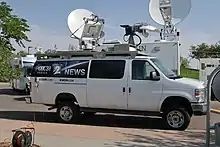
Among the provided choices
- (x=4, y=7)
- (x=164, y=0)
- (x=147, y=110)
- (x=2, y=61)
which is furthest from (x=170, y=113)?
(x=4, y=7)

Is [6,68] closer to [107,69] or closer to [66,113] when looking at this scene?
[107,69]

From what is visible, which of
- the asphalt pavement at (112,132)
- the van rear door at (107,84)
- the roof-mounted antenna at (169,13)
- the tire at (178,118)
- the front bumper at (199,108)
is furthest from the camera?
the roof-mounted antenna at (169,13)

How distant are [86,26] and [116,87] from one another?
5012 mm

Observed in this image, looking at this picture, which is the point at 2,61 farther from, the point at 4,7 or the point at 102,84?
the point at 4,7

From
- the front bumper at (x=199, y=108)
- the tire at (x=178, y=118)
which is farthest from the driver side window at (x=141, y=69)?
the front bumper at (x=199, y=108)

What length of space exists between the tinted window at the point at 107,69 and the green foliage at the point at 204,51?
39848mm

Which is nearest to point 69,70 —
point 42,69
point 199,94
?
point 42,69

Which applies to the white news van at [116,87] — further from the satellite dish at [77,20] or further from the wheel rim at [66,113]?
the satellite dish at [77,20]

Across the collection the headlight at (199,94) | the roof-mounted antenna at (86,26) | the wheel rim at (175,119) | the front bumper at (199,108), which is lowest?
the wheel rim at (175,119)

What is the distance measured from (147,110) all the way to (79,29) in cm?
569

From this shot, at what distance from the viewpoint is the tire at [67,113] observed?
1282cm

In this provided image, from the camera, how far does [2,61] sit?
280 inches

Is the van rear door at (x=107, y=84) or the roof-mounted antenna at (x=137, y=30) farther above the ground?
the roof-mounted antenna at (x=137, y=30)

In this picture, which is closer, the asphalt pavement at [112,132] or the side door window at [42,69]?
the asphalt pavement at [112,132]
